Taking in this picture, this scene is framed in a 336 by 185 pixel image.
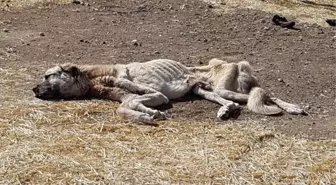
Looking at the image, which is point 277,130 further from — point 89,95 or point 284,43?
point 284,43

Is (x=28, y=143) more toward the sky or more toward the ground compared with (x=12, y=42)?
more toward the sky

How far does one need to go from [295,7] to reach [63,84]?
6.35 meters

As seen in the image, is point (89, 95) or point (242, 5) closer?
point (89, 95)

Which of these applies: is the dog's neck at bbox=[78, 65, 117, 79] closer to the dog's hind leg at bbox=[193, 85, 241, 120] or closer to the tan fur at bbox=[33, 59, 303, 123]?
the tan fur at bbox=[33, 59, 303, 123]

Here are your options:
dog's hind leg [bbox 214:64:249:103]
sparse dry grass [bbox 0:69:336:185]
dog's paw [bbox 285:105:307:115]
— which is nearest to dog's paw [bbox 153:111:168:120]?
sparse dry grass [bbox 0:69:336:185]

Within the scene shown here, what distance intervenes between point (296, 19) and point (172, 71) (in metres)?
4.53

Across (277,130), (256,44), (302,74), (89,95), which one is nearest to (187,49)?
(256,44)

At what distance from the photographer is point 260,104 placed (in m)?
7.39

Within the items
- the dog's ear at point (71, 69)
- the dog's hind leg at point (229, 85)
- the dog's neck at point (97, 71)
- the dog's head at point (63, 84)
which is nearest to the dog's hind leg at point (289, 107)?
the dog's hind leg at point (229, 85)

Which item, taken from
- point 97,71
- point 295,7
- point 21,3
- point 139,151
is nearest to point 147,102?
point 97,71

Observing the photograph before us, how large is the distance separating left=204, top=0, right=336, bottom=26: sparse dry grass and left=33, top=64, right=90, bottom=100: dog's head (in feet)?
16.7

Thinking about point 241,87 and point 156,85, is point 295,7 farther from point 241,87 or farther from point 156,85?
point 156,85

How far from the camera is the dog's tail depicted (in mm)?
7280

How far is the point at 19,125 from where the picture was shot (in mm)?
6695
